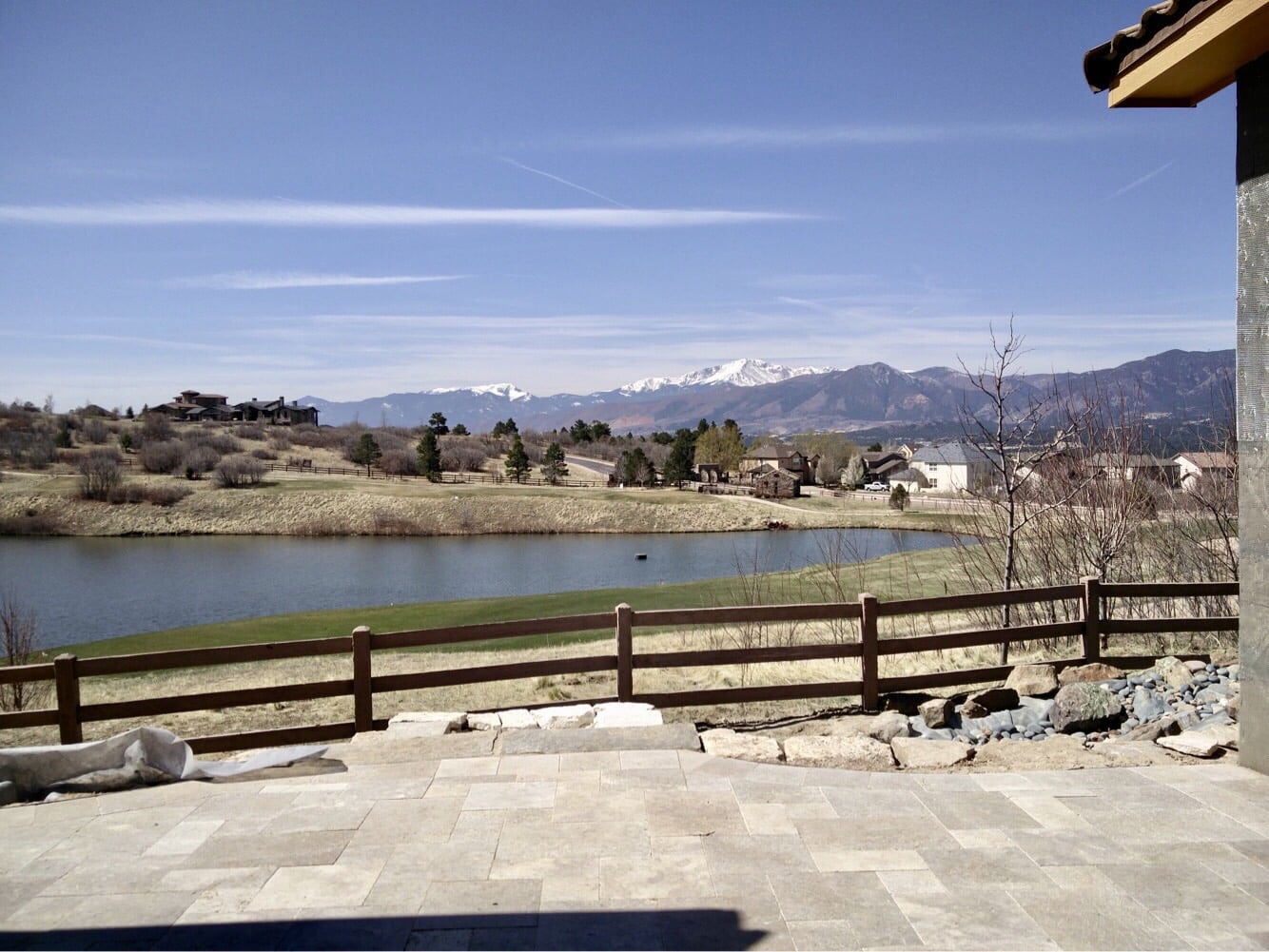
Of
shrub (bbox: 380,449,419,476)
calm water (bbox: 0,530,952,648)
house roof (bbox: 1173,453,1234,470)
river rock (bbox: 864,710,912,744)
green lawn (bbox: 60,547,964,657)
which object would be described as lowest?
calm water (bbox: 0,530,952,648)

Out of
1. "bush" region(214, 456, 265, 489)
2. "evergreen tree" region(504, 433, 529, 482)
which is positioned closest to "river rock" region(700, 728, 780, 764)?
"bush" region(214, 456, 265, 489)

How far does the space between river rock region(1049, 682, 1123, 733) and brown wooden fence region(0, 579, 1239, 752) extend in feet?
3.70

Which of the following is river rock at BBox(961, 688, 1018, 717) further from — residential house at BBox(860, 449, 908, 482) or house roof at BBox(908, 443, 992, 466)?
residential house at BBox(860, 449, 908, 482)

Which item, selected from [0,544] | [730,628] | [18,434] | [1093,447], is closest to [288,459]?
[18,434]

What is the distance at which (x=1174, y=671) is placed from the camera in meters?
8.07

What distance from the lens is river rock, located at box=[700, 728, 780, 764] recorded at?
6.62 meters

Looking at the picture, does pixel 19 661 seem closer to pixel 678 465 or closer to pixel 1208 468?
pixel 1208 468

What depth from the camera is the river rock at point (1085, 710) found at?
7.42 metres

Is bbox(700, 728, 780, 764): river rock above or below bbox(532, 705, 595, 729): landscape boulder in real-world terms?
above

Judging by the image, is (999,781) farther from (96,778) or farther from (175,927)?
(96,778)

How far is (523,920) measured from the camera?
411 centimetres

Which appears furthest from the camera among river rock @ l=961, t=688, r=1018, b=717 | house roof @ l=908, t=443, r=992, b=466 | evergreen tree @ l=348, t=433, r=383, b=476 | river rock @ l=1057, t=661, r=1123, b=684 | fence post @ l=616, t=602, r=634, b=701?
house roof @ l=908, t=443, r=992, b=466

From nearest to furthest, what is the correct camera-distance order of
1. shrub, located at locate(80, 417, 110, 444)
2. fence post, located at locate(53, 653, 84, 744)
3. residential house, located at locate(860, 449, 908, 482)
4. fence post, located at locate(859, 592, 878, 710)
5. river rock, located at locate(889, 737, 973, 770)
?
river rock, located at locate(889, 737, 973, 770)
fence post, located at locate(53, 653, 84, 744)
fence post, located at locate(859, 592, 878, 710)
shrub, located at locate(80, 417, 110, 444)
residential house, located at locate(860, 449, 908, 482)

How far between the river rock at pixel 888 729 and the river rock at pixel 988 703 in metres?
0.78
